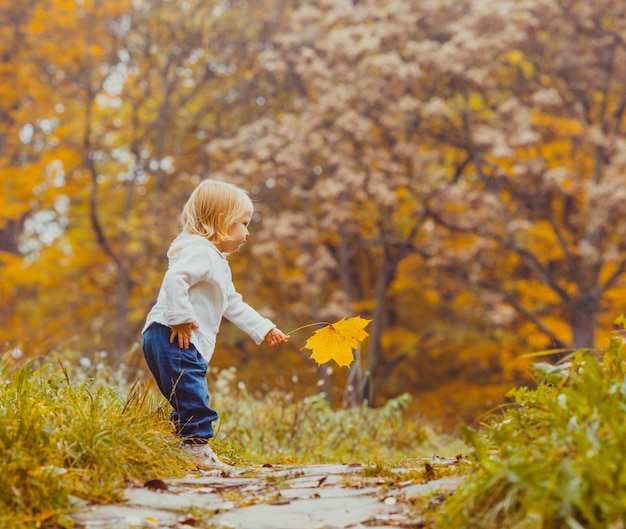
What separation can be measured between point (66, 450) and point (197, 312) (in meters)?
1.38

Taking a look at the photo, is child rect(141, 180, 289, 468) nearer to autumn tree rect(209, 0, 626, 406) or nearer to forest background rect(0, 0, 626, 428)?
forest background rect(0, 0, 626, 428)

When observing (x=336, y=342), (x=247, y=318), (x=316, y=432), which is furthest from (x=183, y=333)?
(x=316, y=432)

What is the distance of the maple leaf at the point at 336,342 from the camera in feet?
12.4

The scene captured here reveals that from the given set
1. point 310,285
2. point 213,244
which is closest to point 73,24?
point 310,285

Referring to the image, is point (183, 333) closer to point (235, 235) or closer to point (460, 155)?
point (235, 235)

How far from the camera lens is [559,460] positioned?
2.47 meters

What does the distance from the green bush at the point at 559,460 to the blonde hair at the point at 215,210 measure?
1.89m

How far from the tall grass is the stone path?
9 cm

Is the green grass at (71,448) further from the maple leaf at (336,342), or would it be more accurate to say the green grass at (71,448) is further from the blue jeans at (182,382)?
the maple leaf at (336,342)

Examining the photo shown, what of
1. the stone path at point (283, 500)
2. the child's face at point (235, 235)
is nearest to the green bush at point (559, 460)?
the stone path at point (283, 500)

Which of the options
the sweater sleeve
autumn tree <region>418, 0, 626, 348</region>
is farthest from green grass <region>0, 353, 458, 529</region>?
autumn tree <region>418, 0, 626, 348</region>

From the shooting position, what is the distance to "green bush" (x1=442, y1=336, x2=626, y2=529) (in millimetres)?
2271

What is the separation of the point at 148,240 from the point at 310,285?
11.0 feet

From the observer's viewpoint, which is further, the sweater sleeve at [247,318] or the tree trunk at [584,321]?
the tree trunk at [584,321]
